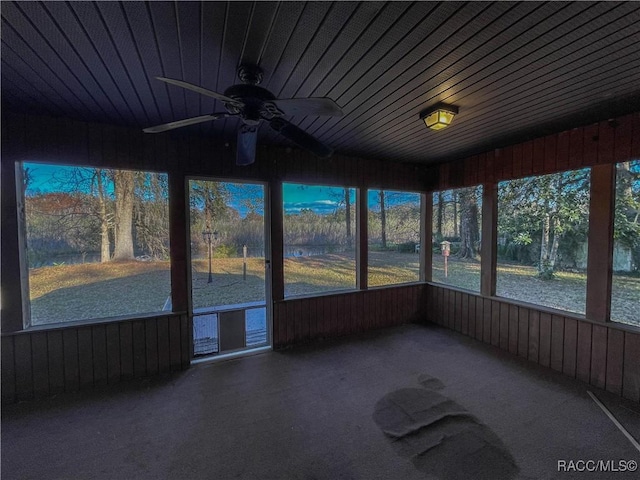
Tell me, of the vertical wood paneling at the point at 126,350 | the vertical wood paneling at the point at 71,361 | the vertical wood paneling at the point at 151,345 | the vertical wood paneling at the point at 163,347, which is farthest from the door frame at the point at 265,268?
the vertical wood paneling at the point at 71,361

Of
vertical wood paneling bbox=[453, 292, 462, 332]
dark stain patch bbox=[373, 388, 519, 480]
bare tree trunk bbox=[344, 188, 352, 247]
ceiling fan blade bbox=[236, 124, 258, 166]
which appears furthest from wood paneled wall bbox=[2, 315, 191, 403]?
vertical wood paneling bbox=[453, 292, 462, 332]

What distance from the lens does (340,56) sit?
170 centimetres

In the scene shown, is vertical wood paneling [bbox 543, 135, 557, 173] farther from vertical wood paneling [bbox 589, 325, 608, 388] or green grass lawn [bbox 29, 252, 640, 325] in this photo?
vertical wood paneling [bbox 589, 325, 608, 388]

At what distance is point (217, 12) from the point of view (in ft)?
4.39

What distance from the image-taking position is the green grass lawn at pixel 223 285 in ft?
8.80

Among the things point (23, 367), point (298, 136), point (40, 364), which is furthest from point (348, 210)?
point (23, 367)

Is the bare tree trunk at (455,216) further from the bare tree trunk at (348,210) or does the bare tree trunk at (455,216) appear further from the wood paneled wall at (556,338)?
the bare tree trunk at (348,210)

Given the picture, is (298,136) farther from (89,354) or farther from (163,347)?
(89,354)

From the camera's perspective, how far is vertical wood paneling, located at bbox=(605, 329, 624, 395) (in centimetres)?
258

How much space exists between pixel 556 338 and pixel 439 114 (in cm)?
276

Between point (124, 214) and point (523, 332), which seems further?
point (523, 332)

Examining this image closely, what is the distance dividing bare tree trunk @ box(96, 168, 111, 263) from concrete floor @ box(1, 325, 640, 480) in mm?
1345

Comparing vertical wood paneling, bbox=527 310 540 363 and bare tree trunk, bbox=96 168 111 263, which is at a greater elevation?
bare tree trunk, bbox=96 168 111 263

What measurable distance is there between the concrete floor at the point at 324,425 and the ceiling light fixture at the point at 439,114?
2.46 meters
